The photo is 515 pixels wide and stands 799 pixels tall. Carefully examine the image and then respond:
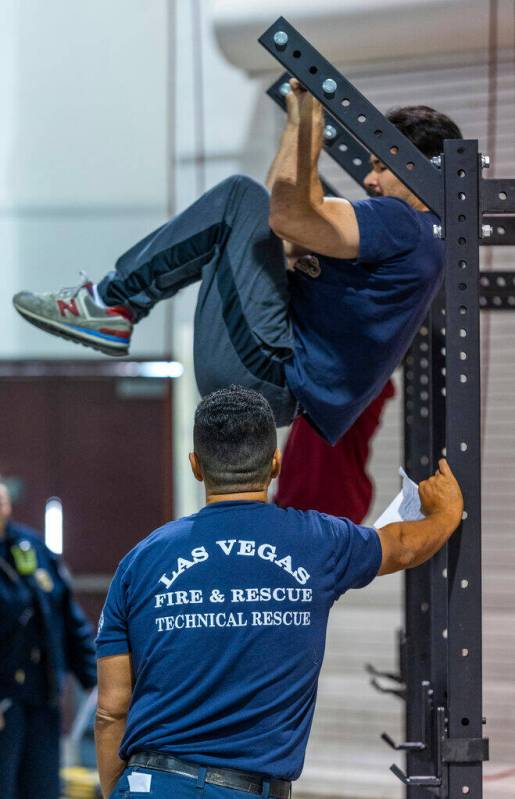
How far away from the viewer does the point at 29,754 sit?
20.3ft

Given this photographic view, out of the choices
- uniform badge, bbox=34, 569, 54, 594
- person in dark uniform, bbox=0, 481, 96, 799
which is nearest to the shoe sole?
person in dark uniform, bbox=0, 481, 96, 799

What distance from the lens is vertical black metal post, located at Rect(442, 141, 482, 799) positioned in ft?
8.64

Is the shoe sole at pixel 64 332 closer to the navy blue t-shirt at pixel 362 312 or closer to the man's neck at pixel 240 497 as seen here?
the navy blue t-shirt at pixel 362 312

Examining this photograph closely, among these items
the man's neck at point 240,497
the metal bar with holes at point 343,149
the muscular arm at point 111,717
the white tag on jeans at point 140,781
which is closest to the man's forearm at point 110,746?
the muscular arm at point 111,717

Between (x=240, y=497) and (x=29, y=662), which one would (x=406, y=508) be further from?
(x=29, y=662)

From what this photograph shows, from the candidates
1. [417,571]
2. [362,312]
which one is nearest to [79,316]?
[362,312]

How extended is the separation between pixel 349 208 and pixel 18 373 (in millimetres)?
5427

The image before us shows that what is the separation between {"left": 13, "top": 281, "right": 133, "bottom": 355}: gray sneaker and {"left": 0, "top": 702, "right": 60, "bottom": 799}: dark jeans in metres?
3.60

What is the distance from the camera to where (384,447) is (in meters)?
6.19

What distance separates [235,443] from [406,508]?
514mm

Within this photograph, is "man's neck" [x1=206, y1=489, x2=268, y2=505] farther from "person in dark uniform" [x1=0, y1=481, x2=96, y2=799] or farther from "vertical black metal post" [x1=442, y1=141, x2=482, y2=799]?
"person in dark uniform" [x1=0, y1=481, x2=96, y2=799]

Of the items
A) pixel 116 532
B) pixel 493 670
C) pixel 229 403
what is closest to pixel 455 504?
pixel 229 403

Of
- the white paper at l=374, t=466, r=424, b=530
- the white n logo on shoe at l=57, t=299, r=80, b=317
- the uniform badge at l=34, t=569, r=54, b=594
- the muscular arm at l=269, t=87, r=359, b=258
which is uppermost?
the muscular arm at l=269, t=87, r=359, b=258

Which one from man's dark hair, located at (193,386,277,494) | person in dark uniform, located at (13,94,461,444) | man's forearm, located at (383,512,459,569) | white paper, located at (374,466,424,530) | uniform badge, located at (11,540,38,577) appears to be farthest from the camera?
uniform badge, located at (11,540,38,577)
